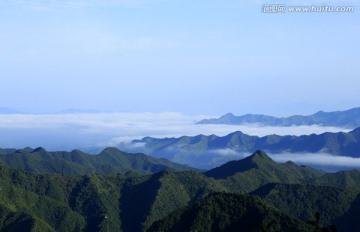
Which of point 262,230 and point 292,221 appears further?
point 292,221

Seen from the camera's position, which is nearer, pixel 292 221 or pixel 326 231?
pixel 326 231

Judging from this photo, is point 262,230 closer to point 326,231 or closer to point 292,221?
point 326,231

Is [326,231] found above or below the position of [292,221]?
above

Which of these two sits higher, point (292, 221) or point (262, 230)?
point (262, 230)

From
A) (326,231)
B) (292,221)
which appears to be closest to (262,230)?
(326,231)
